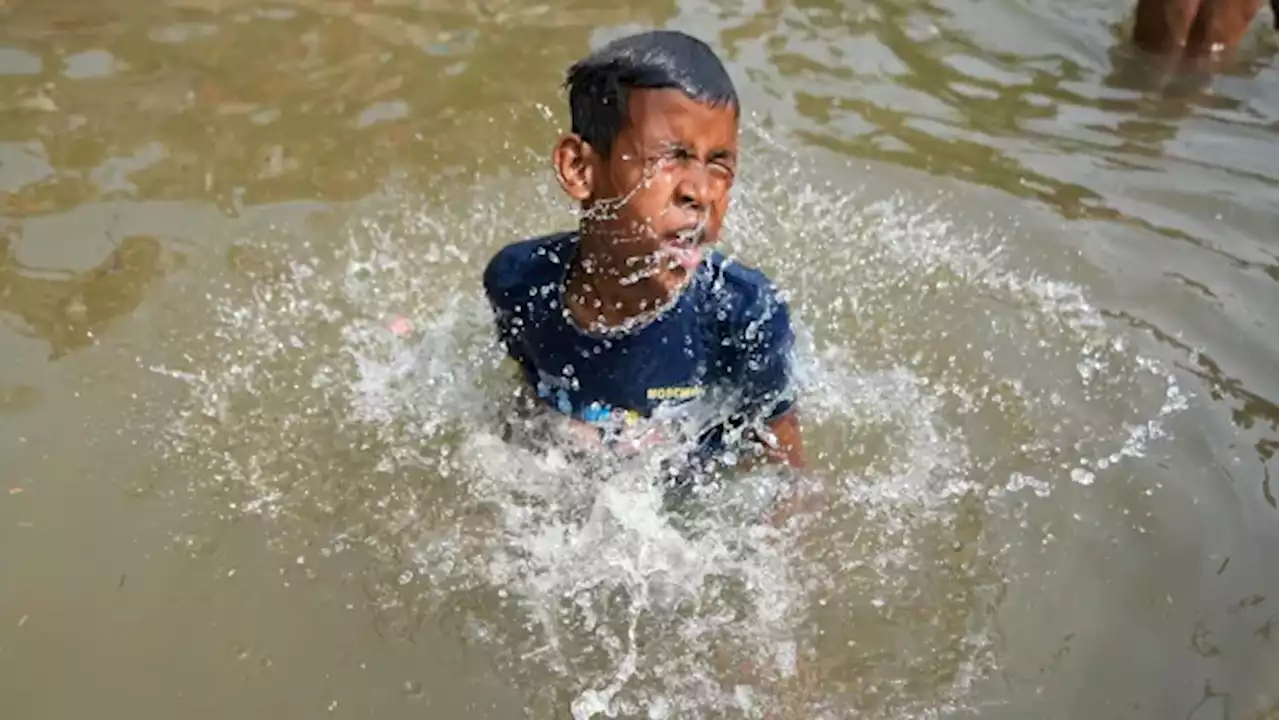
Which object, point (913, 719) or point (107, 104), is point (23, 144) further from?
point (913, 719)

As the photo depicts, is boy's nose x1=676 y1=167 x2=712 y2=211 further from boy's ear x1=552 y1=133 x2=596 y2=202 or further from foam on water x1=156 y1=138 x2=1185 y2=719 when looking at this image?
foam on water x1=156 y1=138 x2=1185 y2=719

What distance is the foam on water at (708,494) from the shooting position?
2.69 meters

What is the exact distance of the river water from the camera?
104 inches

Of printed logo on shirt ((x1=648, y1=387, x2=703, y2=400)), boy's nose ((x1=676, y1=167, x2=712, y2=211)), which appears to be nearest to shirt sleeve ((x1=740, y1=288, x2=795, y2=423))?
printed logo on shirt ((x1=648, y1=387, x2=703, y2=400))

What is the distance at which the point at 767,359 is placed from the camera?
268cm

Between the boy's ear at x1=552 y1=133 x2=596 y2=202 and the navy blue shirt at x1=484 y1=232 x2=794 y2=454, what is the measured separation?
236 mm

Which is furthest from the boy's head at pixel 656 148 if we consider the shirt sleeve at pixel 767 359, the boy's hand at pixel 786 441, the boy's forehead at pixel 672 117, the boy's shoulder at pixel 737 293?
the boy's hand at pixel 786 441

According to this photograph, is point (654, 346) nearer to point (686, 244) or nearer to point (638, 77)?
point (686, 244)

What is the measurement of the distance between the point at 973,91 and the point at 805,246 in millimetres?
1304

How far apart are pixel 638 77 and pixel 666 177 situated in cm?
19

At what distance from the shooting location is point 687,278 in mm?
2477

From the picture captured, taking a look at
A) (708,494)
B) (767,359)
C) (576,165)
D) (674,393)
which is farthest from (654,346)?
(708,494)

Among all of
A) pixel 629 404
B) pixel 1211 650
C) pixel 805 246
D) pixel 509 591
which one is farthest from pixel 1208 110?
pixel 509 591

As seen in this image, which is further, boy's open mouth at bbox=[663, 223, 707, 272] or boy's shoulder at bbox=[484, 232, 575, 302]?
boy's shoulder at bbox=[484, 232, 575, 302]
